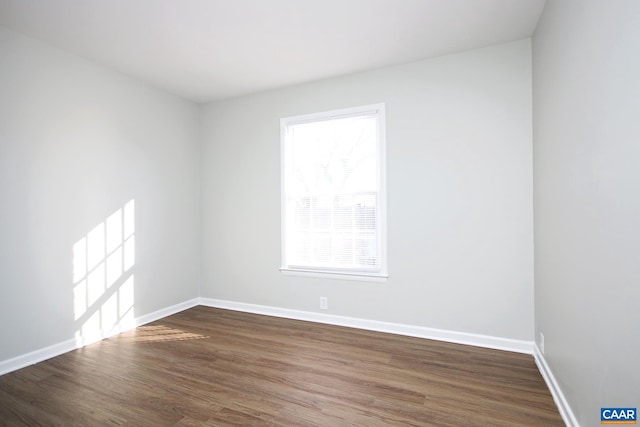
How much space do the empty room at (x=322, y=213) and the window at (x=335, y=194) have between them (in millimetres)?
25

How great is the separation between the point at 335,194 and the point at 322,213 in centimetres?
27

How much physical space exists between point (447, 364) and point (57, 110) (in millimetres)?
3968

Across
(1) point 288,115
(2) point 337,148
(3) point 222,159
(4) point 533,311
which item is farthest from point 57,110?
(4) point 533,311

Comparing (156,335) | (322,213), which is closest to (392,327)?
(322,213)

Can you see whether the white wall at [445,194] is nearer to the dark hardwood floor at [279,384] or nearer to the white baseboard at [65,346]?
the dark hardwood floor at [279,384]

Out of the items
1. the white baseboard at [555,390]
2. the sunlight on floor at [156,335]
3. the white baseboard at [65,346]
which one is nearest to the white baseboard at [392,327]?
the white baseboard at [555,390]

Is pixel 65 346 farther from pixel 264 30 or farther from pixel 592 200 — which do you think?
pixel 592 200

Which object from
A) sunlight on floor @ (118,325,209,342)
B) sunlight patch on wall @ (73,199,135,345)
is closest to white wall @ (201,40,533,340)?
sunlight on floor @ (118,325,209,342)

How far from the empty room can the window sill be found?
2 centimetres

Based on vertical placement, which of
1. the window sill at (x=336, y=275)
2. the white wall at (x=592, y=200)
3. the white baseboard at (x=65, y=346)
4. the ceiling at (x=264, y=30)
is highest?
the ceiling at (x=264, y=30)

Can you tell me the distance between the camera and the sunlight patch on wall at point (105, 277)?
3006 mm

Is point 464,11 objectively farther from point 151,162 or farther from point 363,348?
point 151,162

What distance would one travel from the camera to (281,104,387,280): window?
3.36 meters

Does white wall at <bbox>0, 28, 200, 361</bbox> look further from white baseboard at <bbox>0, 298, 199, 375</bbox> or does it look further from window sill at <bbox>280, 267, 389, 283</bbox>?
window sill at <bbox>280, 267, 389, 283</bbox>
